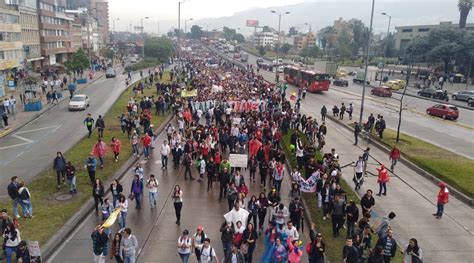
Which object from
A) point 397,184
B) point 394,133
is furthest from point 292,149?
point 394,133

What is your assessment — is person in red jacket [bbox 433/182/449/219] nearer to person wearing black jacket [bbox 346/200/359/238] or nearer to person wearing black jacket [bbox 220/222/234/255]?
person wearing black jacket [bbox 346/200/359/238]

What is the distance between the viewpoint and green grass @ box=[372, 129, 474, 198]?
18.2m

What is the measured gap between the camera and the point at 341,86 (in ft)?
208


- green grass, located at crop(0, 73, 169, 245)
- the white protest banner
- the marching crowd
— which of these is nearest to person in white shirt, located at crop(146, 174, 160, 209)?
the marching crowd

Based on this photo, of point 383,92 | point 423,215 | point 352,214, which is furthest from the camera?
point 383,92

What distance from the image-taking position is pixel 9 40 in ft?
175

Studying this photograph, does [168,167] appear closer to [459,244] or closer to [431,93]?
[459,244]

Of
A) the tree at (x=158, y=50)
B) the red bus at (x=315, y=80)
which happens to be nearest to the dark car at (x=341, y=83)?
the red bus at (x=315, y=80)

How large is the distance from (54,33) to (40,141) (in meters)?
61.7

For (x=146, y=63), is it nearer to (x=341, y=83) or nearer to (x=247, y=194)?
(x=341, y=83)

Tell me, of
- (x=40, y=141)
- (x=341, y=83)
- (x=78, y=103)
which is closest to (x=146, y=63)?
(x=341, y=83)

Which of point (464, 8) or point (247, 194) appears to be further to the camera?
point (464, 8)

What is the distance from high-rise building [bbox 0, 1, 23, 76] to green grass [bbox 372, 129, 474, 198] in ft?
153

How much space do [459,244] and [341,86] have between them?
5242 cm
